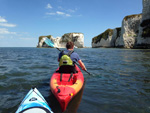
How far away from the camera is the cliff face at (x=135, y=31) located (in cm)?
3203

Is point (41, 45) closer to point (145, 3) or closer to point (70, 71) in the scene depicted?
point (145, 3)

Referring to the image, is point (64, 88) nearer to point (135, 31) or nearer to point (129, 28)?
point (129, 28)

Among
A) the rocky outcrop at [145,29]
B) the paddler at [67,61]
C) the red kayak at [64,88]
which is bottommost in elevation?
the red kayak at [64,88]

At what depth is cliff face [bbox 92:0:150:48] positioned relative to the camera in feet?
105

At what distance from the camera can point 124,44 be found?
42219 millimetres

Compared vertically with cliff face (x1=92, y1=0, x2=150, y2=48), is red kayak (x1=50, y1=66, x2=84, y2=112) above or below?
below

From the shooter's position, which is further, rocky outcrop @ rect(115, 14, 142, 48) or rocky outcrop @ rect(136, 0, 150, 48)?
rocky outcrop @ rect(115, 14, 142, 48)

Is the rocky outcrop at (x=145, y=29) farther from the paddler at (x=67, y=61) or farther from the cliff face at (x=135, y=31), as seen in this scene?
the paddler at (x=67, y=61)

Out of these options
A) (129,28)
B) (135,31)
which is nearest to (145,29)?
(135,31)

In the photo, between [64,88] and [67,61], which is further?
[67,61]

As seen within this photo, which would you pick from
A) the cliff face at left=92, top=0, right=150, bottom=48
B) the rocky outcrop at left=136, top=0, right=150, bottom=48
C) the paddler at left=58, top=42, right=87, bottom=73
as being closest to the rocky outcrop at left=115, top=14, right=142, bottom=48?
the cliff face at left=92, top=0, right=150, bottom=48

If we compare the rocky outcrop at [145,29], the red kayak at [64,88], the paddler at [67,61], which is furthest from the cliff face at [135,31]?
the red kayak at [64,88]

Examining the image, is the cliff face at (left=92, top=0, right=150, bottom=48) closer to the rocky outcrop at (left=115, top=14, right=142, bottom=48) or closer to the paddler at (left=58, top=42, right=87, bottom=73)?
the rocky outcrop at (left=115, top=14, right=142, bottom=48)

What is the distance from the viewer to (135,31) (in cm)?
4288
